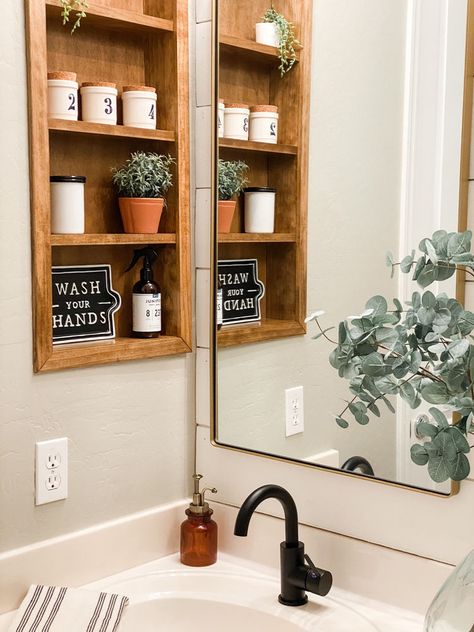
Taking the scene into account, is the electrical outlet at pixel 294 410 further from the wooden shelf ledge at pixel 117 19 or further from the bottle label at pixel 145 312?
the wooden shelf ledge at pixel 117 19

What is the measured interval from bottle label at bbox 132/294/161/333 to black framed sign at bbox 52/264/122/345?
4 cm

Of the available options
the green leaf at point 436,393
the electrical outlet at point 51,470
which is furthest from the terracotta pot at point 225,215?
the green leaf at point 436,393

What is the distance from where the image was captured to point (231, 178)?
163 centimetres

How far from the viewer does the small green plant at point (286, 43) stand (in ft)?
5.02

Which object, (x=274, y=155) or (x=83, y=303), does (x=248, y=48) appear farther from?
(x=83, y=303)

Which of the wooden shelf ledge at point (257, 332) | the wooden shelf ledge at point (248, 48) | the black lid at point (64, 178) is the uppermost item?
the wooden shelf ledge at point (248, 48)

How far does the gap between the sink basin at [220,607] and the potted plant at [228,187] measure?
0.67 m

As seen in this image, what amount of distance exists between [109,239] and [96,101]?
0.81 feet

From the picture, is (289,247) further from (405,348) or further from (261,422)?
(405,348)

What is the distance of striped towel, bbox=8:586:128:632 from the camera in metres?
1.36

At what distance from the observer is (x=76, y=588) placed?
1522 mm

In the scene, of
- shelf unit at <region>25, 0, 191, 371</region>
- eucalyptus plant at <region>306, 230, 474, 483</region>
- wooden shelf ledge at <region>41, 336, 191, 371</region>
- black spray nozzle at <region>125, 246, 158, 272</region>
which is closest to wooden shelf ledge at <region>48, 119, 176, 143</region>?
shelf unit at <region>25, 0, 191, 371</region>

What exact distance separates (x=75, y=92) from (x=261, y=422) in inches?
27.5

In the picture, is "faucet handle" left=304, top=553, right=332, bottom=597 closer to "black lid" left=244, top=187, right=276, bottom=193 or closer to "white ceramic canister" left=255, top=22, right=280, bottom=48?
"black lid" left=244, top=187, right=276, bottom=193
